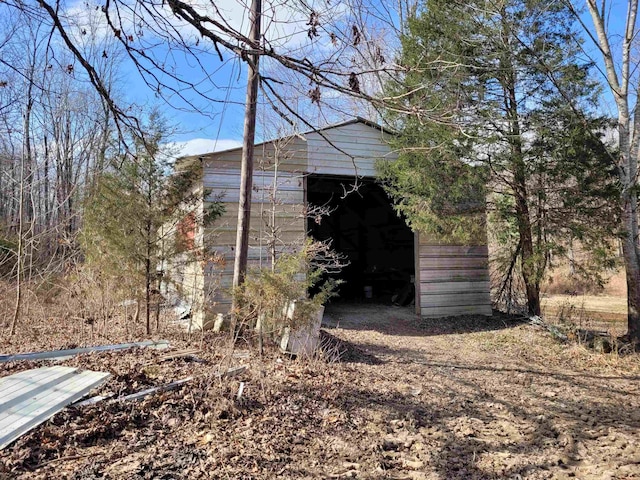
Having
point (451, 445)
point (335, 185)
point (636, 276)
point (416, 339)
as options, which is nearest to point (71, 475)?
point (451, 445)

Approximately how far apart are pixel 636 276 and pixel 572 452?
5241mm

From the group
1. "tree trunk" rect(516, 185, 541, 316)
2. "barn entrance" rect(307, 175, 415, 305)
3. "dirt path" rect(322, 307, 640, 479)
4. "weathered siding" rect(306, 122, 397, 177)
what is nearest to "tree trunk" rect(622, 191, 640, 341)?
"dirt path" rect(322, 307, 640, 479)

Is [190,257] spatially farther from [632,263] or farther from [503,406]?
[632,263]

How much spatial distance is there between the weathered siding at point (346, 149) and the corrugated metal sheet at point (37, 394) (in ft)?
19.7

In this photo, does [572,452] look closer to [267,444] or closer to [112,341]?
[267,444]

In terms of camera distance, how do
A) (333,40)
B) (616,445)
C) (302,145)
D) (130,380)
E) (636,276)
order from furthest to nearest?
1. (302,145)
2. (636,276)
3. (130,380)
4. (616,445)
5. (333,40)

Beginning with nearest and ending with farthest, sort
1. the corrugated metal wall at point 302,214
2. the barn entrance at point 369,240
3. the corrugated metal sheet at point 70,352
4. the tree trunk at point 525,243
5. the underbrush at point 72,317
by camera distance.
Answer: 1. the corrugated metal sheet at point 70,352
2. the underbrush at point 72,317
3. the tree trunk at point 525,243
4. the corrugated metal wall at point 302,214
5. the barn entrance at point 369,240

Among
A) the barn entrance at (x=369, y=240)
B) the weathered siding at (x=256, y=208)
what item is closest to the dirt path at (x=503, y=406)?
the weathered siding at (x=256, y=208)

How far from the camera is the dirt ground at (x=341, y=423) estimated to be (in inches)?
111

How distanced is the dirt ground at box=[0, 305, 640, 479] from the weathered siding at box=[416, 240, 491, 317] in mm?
3526

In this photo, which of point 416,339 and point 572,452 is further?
point 416,339

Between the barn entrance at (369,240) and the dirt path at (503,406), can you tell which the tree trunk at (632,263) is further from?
the barn entrance at (369,240)

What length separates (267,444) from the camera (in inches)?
122

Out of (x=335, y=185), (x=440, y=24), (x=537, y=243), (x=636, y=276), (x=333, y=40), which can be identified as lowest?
(x=636, y=276)
